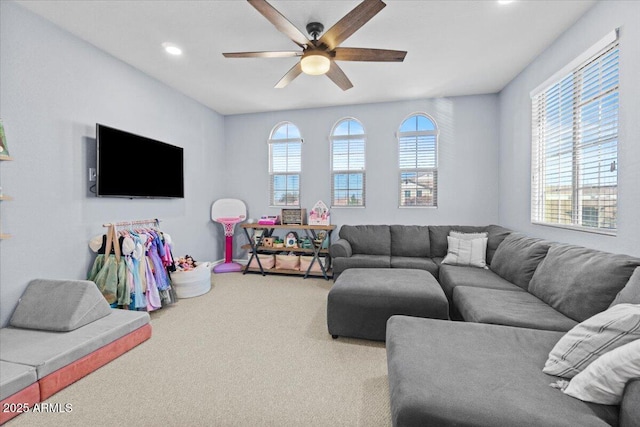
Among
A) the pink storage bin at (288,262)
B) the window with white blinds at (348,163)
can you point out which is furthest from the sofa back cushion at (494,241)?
the pink storage bin at (288,262)

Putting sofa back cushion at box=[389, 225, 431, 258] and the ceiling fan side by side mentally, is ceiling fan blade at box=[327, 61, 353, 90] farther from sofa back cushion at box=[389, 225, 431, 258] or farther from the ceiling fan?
sofa back cushion at box=[389, 225, 431, 258]

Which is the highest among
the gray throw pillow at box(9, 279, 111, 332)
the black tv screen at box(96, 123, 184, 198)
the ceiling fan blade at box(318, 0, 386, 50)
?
the ceiling fan blade at box(318, 0, 386, 50)

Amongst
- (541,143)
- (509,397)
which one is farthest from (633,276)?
(541,143)

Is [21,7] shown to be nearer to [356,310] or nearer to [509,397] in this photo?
[356,310]

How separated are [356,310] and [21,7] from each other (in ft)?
12.1

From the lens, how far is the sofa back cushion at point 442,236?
3.92 meters

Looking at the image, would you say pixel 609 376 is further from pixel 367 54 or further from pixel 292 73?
pixel 292 73

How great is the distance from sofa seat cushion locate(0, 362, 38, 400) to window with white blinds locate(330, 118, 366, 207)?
3860 mm

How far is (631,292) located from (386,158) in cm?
341

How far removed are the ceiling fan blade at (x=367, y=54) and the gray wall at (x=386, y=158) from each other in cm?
219

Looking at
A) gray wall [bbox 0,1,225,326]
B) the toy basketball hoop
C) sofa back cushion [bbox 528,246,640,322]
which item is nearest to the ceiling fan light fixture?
gray wall [bbox 0,1,225,326]

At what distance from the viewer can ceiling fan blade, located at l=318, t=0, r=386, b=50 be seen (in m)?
1.78

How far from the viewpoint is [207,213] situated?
470 cm

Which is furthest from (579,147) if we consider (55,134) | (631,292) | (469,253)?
(55,134)
